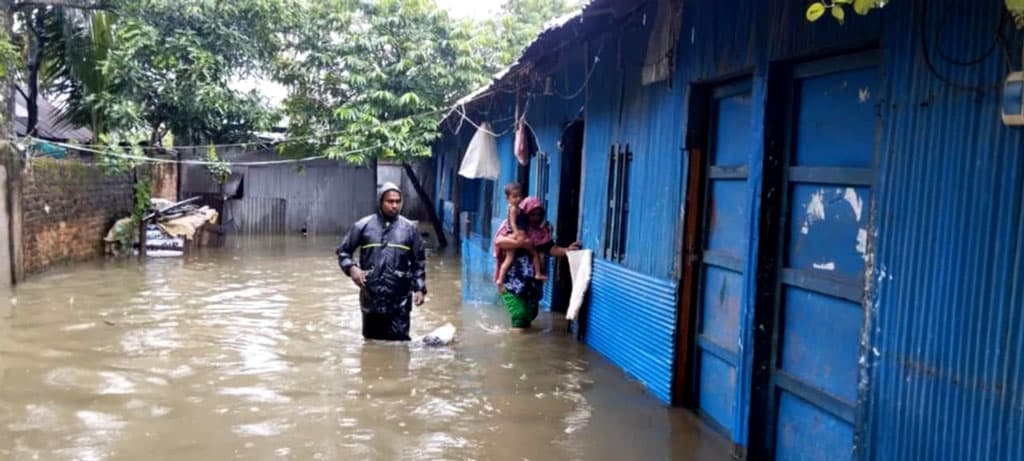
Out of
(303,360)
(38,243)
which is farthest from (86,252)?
(303,360)

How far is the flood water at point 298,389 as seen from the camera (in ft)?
17.1

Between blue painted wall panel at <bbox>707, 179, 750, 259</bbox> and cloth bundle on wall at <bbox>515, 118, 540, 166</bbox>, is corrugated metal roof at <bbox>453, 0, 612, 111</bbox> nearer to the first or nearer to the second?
blue painted wall panel at <bbox>707, 179, 750, 259</bbox>

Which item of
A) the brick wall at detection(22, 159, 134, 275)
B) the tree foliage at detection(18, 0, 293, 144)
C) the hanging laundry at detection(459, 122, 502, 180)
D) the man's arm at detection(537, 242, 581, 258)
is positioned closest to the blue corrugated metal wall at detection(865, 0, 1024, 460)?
the man's arm at detection(537, 242, 581, 258)

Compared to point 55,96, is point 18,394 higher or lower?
lower

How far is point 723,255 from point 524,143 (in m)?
5.98

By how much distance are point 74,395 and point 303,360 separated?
6.18 ft

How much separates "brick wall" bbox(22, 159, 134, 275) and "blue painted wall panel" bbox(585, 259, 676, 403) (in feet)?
29.8

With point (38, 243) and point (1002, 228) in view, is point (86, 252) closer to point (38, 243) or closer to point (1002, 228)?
point (38, 243)

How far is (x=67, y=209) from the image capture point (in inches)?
562

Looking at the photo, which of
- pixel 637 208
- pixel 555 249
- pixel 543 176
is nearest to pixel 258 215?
pixel 543 176

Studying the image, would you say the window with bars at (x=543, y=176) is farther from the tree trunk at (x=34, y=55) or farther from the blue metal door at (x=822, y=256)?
the tree trunk at (x=34, y=55)

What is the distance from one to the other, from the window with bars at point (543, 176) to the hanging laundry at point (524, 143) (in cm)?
21

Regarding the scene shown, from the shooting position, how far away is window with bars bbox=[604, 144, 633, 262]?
7.52 m

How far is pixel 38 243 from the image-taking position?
43.1 ft
